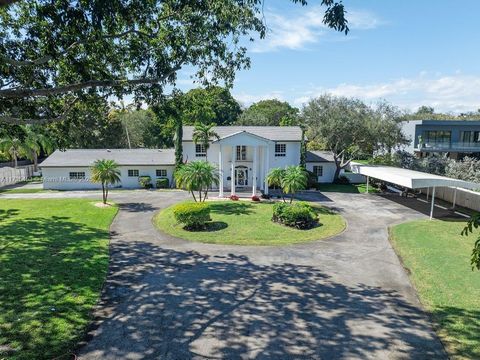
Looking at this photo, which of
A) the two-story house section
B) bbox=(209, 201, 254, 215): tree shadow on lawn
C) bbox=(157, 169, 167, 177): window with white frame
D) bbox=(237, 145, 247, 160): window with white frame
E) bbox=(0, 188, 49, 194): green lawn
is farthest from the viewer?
the two-story house section

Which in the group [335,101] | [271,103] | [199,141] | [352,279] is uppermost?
[271,103]

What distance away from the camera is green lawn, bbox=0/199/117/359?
32.1 ft

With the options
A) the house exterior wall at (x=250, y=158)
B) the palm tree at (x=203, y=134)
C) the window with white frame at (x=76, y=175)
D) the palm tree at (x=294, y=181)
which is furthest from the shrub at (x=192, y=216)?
the window with white frame at (x=76, y=175)

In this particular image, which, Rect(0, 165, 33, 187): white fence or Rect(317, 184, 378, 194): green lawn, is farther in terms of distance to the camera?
Rect(0, 165, 33, 187): white fence

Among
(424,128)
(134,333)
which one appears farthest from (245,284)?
(424,128)

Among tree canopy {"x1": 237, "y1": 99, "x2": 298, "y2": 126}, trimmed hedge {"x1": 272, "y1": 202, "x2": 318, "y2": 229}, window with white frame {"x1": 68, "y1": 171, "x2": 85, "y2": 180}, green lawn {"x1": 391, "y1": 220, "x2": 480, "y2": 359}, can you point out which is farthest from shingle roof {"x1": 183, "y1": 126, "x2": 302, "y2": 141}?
tree canopy {"x1": 237, "y1": 99, "x2": 298, "y2": 126}

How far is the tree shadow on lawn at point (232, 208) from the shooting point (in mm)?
28266

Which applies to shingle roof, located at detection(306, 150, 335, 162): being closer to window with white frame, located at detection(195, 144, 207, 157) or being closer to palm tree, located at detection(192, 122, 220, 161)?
window with white frame, located at detection(195, 144, 207, 157)

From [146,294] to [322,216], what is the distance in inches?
679

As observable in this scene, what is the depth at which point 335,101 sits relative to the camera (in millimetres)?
42000

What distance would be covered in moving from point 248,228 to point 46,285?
13.1 meters

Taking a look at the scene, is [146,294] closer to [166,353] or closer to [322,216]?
[166,353]

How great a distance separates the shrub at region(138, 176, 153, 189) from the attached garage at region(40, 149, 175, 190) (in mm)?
624

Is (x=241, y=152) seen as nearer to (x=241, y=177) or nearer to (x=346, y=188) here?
(x=241, y=177)
